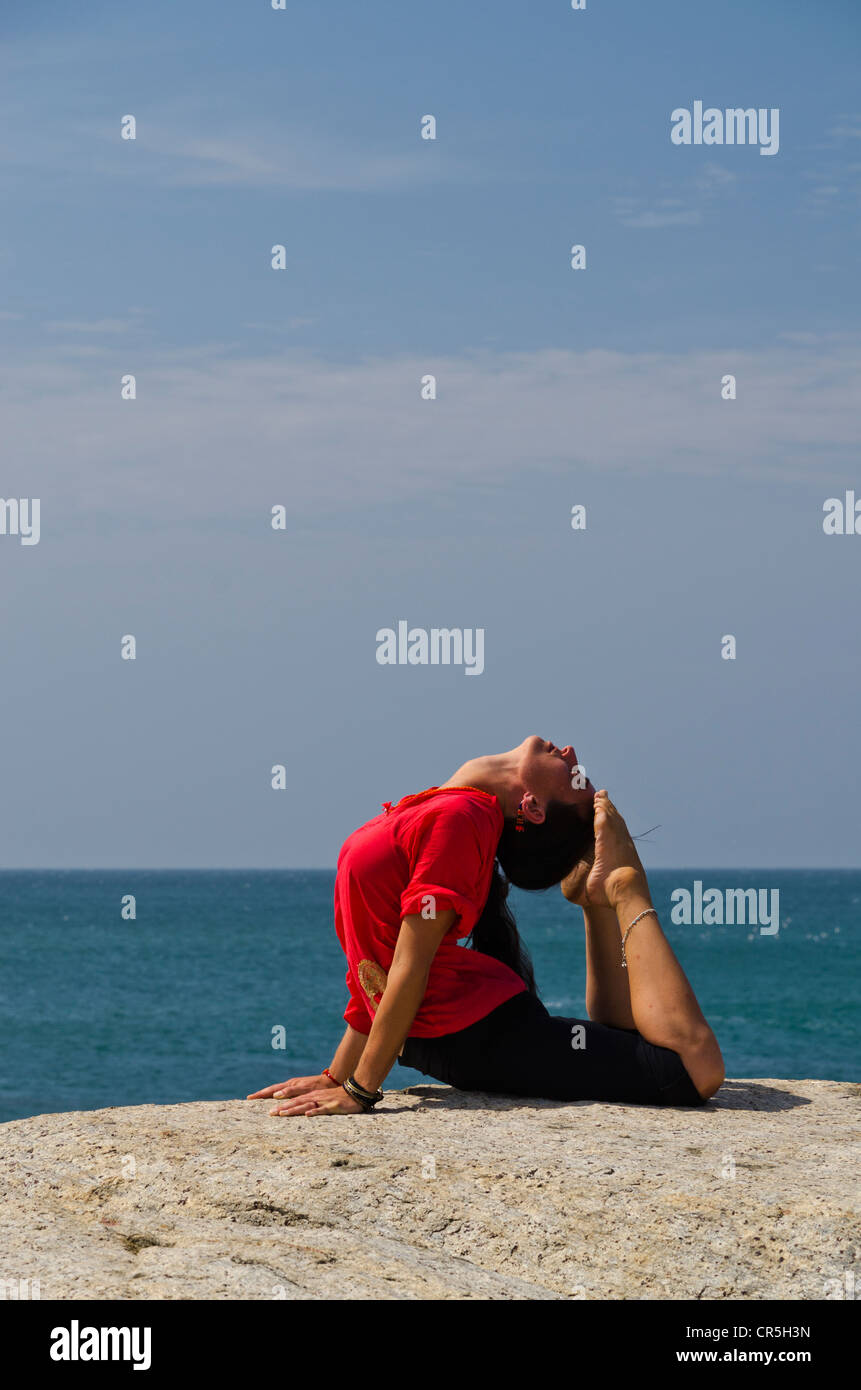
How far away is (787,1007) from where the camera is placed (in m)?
43.1

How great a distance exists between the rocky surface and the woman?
0.31 meters

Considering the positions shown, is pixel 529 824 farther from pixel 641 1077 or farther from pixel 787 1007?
pixel 787 1007

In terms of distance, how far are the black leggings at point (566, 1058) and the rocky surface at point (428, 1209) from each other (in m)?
0.29

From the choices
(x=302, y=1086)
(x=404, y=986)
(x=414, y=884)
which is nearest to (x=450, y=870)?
(x=414, y=884)

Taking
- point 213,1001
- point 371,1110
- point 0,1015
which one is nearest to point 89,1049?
point 0,1015

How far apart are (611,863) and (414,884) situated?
2.77 feet

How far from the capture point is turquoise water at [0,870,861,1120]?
29594 mm

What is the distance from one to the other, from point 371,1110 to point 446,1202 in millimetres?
967

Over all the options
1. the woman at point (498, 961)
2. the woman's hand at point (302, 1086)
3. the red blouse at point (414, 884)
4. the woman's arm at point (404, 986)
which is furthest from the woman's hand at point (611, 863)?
the woman's hand at point (302, 1086)

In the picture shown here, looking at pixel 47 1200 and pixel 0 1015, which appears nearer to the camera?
pixel 47 1200

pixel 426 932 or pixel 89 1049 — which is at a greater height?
pixel 426 932

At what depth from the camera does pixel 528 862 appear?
5.14m

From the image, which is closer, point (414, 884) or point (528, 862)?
point (414, 884)

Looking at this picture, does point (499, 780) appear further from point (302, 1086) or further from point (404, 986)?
point (302, 1086)
